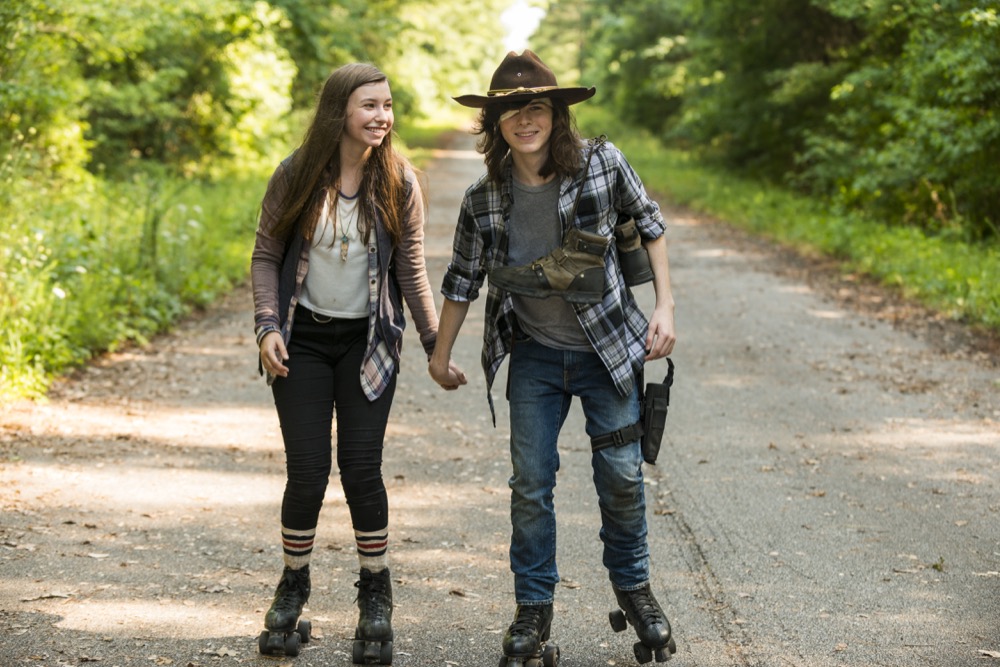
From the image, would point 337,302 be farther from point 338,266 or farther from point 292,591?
point 292,591

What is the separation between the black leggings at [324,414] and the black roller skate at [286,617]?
212 mm

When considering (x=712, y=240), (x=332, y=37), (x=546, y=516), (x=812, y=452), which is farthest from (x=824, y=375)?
(x=332, y=37)

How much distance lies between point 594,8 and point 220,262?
28.1 metres

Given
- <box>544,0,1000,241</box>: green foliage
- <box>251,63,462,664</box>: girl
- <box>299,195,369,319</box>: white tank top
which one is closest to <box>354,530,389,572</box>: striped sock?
<box>251,63,462,664</box>: girl

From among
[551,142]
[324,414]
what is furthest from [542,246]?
[324,414]

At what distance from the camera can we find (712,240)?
18.1 m

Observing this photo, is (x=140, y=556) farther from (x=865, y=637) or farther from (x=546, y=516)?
(x=865, y=637)

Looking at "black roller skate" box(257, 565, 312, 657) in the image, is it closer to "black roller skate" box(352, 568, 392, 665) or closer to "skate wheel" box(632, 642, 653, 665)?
"black roller skate" box(352, 568, 392, 665)

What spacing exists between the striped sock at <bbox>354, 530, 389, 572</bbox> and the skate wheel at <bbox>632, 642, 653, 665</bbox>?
0.95 m

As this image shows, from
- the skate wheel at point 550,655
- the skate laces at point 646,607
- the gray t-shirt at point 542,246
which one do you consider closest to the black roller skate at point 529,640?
the skate wheel at point 550,655

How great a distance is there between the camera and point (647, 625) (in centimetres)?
393

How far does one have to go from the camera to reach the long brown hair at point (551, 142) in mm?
3881

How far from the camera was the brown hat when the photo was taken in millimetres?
3846

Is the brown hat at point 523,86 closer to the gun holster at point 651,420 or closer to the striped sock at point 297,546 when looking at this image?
the gun holster at point 651,420
